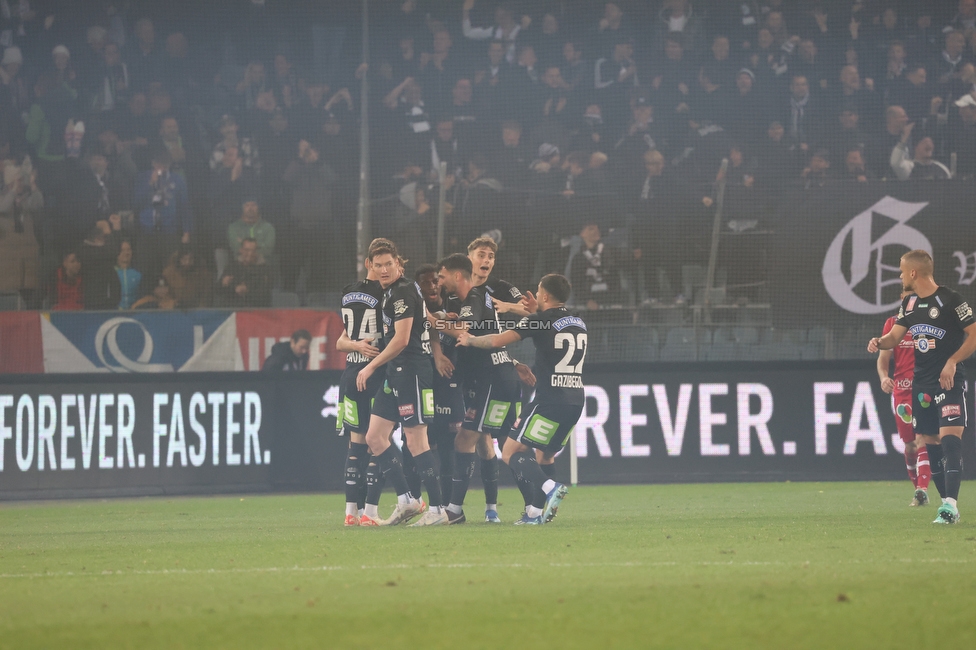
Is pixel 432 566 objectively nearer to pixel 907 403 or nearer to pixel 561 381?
pixel 561 381

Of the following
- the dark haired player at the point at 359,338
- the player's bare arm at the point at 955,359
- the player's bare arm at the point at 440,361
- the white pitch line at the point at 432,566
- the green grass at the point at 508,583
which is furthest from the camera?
the player's bare arm at the point at 440,361

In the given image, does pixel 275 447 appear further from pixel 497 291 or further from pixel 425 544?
pixel 425 544

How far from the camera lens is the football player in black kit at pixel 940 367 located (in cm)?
819

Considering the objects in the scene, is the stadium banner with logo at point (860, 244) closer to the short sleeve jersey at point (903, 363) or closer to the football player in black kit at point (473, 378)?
the short sleeve jersey at point (903, 363)

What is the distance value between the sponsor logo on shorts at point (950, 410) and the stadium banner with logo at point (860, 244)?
5.47 m

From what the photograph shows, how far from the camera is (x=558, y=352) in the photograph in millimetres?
8359

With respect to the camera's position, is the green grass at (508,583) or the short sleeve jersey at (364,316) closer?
the green grass at (508,583)

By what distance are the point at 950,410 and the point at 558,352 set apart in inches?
110

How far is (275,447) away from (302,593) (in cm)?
785

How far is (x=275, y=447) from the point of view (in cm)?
1309

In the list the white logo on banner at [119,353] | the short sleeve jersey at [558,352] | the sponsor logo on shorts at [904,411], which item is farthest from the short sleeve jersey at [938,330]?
the white logo on banner at [119,353]

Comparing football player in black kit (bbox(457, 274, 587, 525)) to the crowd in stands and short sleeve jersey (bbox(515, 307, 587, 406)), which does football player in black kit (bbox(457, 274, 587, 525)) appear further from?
the crowd in stands

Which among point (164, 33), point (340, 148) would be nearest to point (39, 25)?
point (164, 33)

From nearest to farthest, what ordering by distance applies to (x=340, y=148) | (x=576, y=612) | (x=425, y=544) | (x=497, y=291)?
(x=576, y=612), (x=425, y=544), (x=497, y=291), (x=340, y=148)
